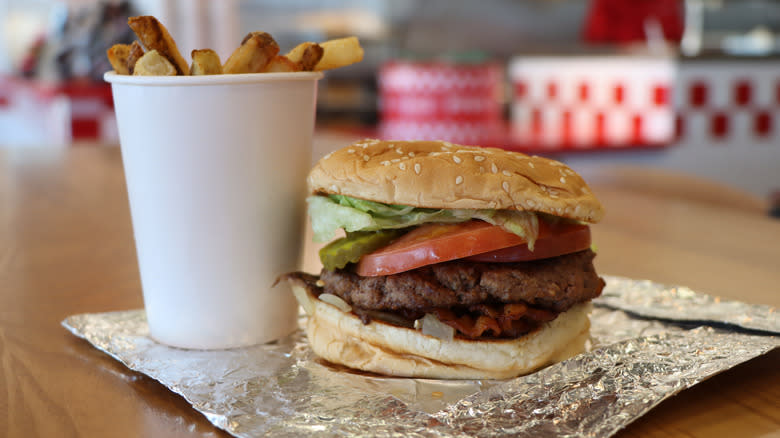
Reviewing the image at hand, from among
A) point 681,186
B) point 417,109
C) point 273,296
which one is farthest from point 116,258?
point 417,109

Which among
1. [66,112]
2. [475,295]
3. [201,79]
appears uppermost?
[201,79]

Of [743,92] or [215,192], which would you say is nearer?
[215,192]

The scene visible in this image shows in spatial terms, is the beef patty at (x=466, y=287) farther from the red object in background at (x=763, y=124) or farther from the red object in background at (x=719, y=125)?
the red object in background at (x=763, y=124)

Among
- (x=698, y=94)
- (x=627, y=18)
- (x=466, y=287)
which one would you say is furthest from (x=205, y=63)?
(x=627, y=18)

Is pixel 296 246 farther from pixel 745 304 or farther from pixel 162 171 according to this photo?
pixel 745 304

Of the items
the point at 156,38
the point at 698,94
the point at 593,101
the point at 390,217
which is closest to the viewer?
the point at 156,38

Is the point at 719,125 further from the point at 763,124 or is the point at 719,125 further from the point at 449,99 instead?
the point at 449,99

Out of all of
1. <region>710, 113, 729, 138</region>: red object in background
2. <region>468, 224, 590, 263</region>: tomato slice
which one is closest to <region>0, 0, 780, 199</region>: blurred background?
<region>710, 113, 729, 138</region>: red object in background
